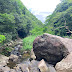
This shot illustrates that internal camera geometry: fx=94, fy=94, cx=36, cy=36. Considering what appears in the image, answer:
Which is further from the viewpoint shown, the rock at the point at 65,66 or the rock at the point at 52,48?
the rock at the point at 52,48

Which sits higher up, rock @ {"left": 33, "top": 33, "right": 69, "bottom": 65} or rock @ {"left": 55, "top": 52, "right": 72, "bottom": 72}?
rock @ {"left": 33, "top": 33, "right": 69, "bottom": 65}

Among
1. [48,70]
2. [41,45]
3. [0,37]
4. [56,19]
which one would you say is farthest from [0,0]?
[48,70]

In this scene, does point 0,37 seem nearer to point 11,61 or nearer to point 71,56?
point 11,61

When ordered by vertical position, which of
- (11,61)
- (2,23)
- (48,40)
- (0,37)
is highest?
(2,23)

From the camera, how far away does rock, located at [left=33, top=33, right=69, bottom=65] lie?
6.40m

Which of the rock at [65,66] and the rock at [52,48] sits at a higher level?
the rock at [52,48]

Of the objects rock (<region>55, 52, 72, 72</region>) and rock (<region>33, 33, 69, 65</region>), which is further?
rock (<region>33, 33, 69, 65</region>)

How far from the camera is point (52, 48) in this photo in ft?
21.8

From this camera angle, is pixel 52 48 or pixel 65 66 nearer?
pixel 65 66

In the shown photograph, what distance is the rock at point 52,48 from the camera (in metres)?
6.40

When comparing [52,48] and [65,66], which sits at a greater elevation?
[52,48]

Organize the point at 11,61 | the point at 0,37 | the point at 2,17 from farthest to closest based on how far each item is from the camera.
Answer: the point at 2,17, the point at 11,61, the point at 0,37

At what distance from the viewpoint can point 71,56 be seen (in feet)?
18.7

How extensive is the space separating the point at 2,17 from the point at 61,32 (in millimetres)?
11064
